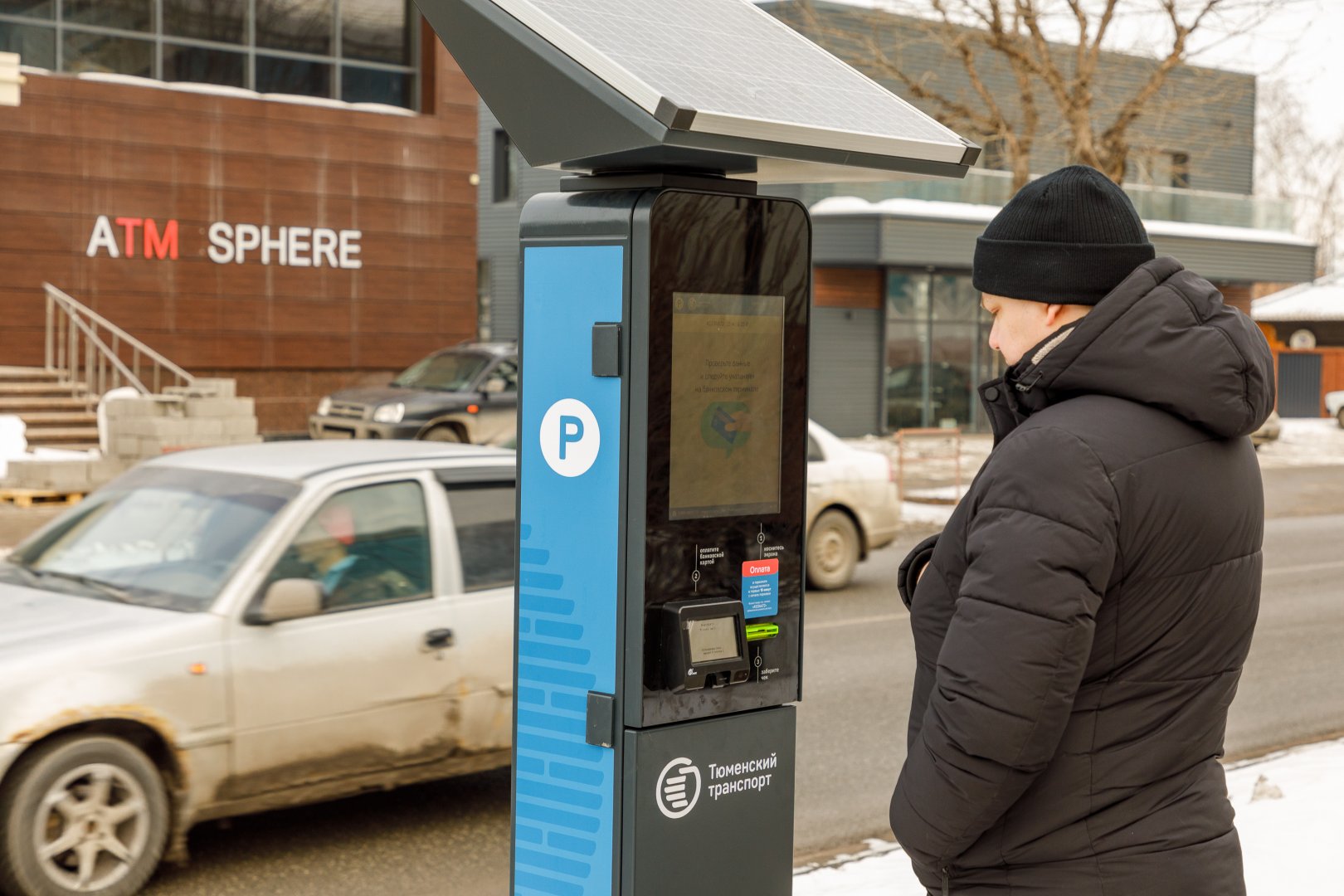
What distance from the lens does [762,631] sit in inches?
126

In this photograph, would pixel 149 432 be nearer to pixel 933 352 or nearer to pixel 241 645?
pixel 241 645

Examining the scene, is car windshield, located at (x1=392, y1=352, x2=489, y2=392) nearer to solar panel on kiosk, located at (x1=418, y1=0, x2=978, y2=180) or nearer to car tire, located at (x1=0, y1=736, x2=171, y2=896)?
car tire, located at (x1=0, y1=736, x2=171, y2=896)

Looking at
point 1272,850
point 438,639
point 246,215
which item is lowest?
point 1272,850

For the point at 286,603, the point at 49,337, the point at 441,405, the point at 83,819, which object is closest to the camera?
the point at 83,819

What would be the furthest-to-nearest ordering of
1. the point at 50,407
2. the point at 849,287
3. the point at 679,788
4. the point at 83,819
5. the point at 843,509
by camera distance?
the point at 849,287
the point at 50,407
the point at 843,509
the point at 83,819
the point at 679,788

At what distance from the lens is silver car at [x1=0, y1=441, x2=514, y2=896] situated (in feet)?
15.6

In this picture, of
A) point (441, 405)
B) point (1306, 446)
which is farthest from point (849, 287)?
point (441, 405)

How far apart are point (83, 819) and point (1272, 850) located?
151 inches

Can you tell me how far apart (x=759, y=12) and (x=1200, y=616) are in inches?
70.9

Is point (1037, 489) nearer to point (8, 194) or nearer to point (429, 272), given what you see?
point (8, 194)

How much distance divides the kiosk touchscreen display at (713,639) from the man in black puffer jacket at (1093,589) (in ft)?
2.22

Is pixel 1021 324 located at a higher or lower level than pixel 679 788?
higher

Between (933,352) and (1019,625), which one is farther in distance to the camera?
(933,352)

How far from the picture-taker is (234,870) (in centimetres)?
532
